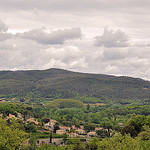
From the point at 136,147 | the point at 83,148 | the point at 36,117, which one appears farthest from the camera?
the point at 36,117

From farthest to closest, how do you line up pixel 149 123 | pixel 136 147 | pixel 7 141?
1. pixel 149 123
2. pixel 7 141
3. pixel 136 147

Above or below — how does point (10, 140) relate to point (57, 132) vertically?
above

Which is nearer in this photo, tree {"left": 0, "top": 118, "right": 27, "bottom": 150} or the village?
tree {"left": 0, "top": 118, "right": 27, "bottom": 150}

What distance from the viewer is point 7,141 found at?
177 ft

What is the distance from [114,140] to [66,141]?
54.1m

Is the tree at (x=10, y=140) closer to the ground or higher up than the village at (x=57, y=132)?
higher up

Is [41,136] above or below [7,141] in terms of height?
below

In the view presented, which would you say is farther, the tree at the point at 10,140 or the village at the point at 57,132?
the village at the point at 57,132

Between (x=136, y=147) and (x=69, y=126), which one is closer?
(x=136, y=147)

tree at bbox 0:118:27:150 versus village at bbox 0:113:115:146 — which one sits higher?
tree at bbox 0:118:27:150

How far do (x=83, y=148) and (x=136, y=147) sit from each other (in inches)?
1108

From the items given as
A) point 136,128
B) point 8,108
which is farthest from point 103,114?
point 136,128

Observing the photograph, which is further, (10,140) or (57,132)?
(57,132)

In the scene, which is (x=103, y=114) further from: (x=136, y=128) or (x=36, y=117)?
(x=136, y=128)
